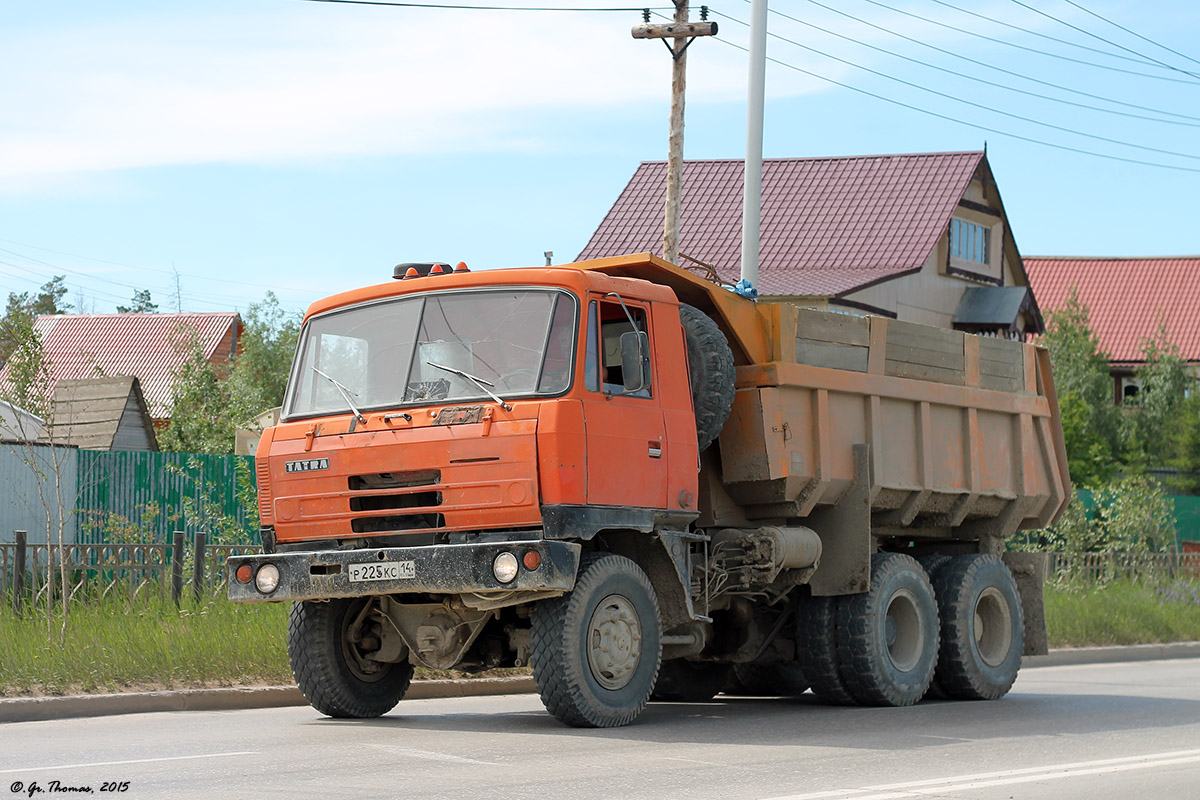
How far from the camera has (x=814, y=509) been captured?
12.1 metres

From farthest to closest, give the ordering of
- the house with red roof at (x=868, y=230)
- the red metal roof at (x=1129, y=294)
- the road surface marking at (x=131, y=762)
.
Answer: the red metal roof at (x=1129, y=294), the house with red roof at (x=868, y=230), the road surface marking at (x=131, y=762)

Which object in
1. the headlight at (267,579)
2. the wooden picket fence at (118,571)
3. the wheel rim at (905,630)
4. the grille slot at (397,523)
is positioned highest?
the grille slot at (397,523)

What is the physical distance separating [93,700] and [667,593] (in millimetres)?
4263

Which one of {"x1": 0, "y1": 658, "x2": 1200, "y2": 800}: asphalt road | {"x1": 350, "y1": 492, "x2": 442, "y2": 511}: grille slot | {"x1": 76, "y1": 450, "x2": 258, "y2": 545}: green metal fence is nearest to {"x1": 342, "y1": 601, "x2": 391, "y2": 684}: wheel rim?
{"x1": 0, "y1": 658, "x2": 1200, "y2": 800}: asphalt road

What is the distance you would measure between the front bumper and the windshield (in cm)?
96

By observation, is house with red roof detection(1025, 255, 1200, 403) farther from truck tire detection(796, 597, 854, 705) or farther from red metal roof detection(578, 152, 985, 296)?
truck tire detection(796, 597, 854, 705)

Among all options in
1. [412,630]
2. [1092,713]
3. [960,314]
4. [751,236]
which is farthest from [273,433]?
[960,314]

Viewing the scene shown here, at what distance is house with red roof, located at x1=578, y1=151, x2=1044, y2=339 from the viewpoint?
119 ft

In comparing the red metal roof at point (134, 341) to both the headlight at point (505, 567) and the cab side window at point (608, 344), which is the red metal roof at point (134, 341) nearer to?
the cab side window at point (608, 344)

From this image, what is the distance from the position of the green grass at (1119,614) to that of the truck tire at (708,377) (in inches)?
390

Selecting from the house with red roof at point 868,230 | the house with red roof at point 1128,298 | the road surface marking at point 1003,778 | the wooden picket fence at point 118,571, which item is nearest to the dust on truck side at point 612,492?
the road surface marking at point 1003,778

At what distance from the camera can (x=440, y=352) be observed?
9969mm

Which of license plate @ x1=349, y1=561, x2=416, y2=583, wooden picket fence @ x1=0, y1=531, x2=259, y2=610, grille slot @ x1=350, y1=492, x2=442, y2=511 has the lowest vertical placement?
wooden picket fence @ x1=0, y1=531, x2=259, y2=610

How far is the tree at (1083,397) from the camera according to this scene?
4191 cm
